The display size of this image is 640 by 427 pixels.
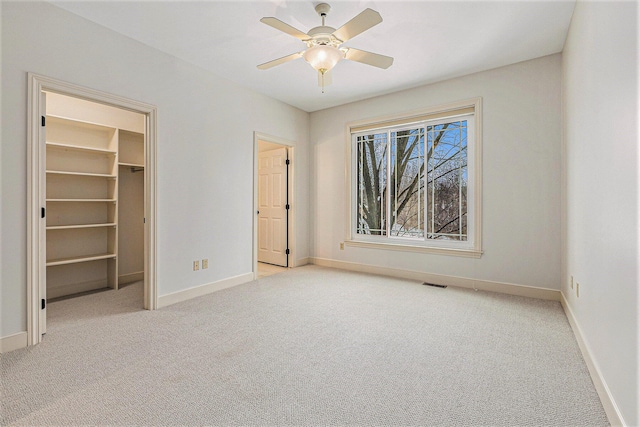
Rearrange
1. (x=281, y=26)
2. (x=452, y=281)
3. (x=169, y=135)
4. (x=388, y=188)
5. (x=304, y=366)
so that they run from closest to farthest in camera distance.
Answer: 1. (x=304, y=366)
2. (x=281, y=26)
3. (x=169, y=135)
4. (x=452, y=281)
5. (x=388, y=188)

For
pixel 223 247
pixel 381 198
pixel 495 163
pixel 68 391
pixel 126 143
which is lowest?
pixel 68 391

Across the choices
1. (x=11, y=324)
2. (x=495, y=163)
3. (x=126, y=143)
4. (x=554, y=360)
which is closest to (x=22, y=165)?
(x=11, y=324)

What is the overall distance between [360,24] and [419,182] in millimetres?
2661

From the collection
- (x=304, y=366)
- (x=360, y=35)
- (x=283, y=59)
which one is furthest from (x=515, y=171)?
(x=304, y=366)

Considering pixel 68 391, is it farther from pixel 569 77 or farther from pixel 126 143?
pixel 569 77

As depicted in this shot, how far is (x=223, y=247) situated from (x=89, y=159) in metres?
2.06

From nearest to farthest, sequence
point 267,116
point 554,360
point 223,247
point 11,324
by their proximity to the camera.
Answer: point 554,360, point 11,324, point 223,247, point 267,116

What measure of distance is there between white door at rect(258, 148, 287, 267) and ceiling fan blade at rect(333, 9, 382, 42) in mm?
3029

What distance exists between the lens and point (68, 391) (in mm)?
1812

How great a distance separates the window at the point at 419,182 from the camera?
13.4 ft

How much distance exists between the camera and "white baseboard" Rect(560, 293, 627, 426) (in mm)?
1480

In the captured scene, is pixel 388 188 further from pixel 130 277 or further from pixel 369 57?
pixel 130 277

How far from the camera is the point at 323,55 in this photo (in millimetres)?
2662

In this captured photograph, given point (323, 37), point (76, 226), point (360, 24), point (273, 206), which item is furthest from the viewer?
point (273, 206)
